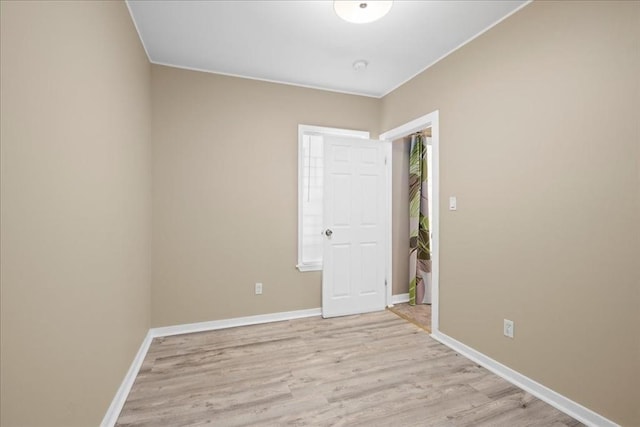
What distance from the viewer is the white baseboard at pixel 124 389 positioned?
164cm

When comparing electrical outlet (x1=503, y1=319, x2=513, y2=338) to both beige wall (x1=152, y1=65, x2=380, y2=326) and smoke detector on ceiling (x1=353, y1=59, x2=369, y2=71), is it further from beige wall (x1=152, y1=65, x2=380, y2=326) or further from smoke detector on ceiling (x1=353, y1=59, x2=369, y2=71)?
smoke detector on ceiling (x1=353, y1=59, x2=369, y2=71)

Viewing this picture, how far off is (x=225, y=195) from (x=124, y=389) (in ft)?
5.95

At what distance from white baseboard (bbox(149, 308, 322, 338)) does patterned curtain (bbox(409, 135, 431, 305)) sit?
1454 mm

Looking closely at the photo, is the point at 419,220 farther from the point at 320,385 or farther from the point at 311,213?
the point at 320,385

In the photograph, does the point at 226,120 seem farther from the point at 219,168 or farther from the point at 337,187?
the point at 337,187

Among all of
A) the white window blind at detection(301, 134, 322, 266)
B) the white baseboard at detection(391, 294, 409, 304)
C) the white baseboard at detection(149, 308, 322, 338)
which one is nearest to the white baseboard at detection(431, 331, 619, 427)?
the white baseboard at detection(391, 294, 409, 304)

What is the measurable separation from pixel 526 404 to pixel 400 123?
9.04 feet

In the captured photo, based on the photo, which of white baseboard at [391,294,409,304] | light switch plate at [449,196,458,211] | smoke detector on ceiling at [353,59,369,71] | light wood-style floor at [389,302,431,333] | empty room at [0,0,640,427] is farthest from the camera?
white baseboard at [391,294,409,304]

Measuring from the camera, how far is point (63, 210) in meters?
1.16

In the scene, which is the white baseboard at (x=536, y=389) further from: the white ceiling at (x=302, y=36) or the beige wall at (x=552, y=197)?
the white ceiling at (x=302, y=36)

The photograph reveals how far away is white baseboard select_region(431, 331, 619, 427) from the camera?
1.67 metres

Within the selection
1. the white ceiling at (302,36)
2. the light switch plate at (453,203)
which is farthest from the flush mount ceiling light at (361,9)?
the light switch plate at (453,203)

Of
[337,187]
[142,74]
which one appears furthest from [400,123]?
[142,74]

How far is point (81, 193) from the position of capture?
4.32 ft
